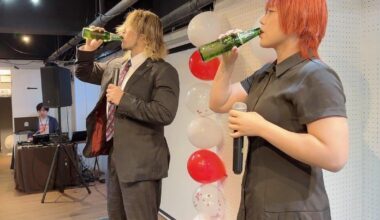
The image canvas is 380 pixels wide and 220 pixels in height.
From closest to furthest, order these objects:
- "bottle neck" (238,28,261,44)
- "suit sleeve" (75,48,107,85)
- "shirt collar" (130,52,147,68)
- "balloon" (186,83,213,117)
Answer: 1. "bottle neck" (238,28,261,44)
2. "shirt collar" (130,52,147,68)
3. "suit sleeve" (75,48,107,85)
4. "balloon" (186,83,213,117)

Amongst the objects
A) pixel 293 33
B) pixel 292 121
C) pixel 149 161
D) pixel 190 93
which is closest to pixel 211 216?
pixel 149 161

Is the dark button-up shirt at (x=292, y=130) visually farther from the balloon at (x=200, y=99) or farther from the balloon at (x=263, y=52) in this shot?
the balloon at (x=200, y=99)

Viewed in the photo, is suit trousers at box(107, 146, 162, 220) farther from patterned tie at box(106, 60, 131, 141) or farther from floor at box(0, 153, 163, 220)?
floor at box(0, 153, 163, 220)

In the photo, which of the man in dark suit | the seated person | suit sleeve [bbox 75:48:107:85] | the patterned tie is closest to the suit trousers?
the man in dark suit

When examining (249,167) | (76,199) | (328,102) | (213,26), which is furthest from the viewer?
(76,199)

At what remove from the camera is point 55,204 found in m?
4.17

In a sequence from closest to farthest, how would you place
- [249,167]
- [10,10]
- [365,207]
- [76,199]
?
[249,167] → [365,207] → [10,10] → [76,199]

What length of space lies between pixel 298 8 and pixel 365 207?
129 cm

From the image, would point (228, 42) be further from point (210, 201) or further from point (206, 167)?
point (210, 201)

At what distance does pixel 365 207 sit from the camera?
1717mm

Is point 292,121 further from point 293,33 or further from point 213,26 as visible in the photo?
point 213,26

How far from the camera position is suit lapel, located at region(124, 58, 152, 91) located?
163 cm

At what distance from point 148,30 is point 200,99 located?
504mm

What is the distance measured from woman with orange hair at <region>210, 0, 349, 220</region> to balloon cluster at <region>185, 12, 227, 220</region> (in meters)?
0.87
